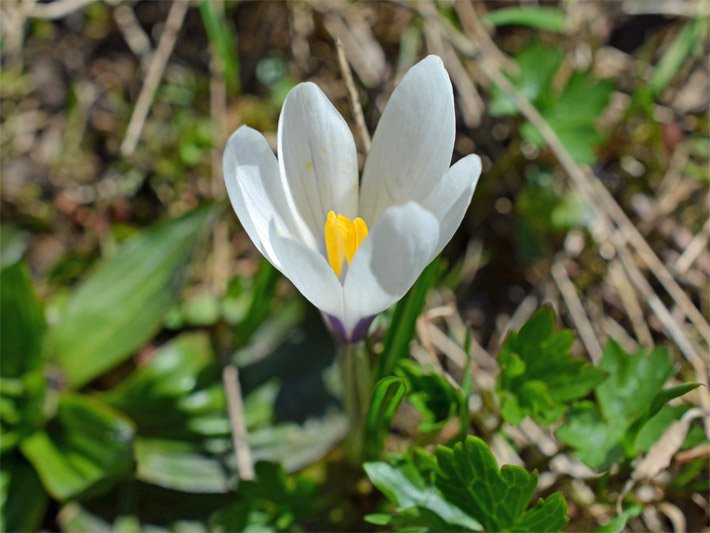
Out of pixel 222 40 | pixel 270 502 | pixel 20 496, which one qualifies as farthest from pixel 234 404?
pixel 222 40

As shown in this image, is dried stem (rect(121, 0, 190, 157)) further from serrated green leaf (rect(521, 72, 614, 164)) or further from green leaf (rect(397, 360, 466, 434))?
green leaf (rect(397, 360, 466, 434))

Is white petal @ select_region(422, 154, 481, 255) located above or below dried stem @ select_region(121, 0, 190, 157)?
above

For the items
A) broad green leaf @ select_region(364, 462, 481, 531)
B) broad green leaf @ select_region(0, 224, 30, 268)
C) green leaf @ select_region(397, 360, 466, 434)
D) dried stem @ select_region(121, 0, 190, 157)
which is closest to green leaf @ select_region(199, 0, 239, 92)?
dried stem @ select_region(121, 0, 190, 157)

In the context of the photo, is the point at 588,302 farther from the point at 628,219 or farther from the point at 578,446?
the point at 578,446

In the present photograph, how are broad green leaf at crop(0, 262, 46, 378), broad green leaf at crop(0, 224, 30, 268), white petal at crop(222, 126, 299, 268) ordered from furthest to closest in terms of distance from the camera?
broad green leaf at crop(0, 224, 30, 268), broad green leaf at crop(0, 262, 46, 378), white petal at crop(222, 126, 299, 268)

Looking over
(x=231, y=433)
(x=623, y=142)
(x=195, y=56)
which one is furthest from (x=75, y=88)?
(x=623, y=142)

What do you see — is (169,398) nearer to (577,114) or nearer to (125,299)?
(125,299)

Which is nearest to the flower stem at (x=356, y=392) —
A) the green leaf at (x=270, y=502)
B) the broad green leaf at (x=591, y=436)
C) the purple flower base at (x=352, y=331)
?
the purple flower base at (x=352, y=331)
